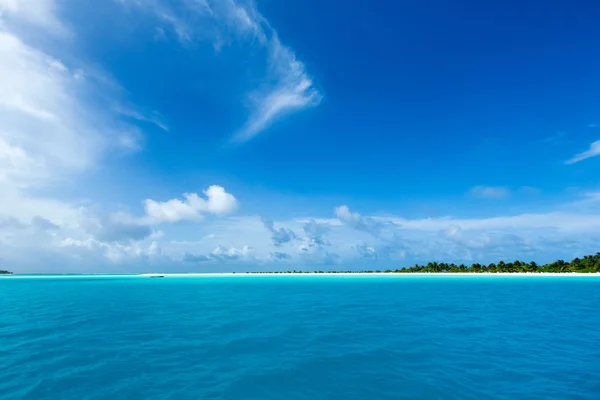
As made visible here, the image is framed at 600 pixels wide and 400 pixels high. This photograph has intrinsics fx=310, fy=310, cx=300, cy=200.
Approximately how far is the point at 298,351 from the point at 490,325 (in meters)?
18.5

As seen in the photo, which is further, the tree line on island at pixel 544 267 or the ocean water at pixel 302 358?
the tree line on island at pixel 544 267

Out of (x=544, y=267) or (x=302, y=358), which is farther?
(x=544, y=267)

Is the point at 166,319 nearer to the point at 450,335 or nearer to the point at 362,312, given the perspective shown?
the point at 362,312

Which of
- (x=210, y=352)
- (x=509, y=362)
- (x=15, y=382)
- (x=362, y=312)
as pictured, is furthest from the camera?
(x=362, y=312)

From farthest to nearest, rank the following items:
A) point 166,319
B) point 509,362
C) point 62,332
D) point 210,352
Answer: point 166,319
point 62,332
point 210,352
point 509,362

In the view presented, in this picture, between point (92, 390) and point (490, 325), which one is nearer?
point (92, 390)

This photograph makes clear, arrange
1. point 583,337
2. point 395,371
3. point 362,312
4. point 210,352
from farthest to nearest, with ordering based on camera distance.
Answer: point 362,312, point 583,337, point 210,352, point 395,371

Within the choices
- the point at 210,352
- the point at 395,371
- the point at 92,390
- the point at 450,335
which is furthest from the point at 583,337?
the point at 92,390

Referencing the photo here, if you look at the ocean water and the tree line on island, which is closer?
the ocean water

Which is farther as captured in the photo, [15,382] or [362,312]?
[362,312]

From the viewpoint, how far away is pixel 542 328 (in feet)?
83.9

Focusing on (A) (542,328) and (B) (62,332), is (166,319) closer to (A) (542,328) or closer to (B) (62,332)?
(B) (62,332)

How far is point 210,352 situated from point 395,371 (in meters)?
10.7

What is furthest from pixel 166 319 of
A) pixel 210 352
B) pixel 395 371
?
pixel 395 371
